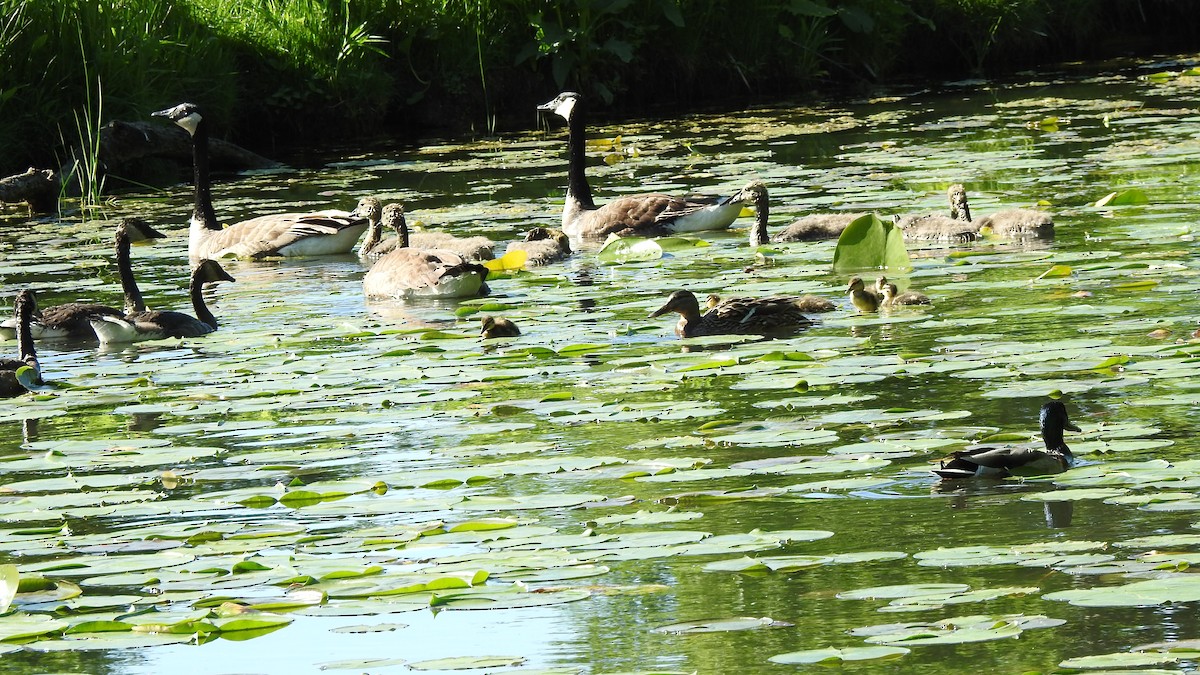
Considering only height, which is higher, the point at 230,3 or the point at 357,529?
the point at 230,3

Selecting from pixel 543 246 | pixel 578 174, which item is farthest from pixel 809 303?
pixel 578 174

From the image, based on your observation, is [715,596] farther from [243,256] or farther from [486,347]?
[243,256]

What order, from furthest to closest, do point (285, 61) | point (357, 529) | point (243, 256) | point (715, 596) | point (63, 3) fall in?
point (285, 61)
point (63, 3)
point (243, 256)
point (357, 529)
point (715, 596)

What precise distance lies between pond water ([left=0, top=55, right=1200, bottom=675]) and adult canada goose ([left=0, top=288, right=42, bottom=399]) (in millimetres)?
272

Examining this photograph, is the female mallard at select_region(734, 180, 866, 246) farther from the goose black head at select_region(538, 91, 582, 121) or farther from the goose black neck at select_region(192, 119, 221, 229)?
the goose black neck at select_region(192, 119, 221, 229)

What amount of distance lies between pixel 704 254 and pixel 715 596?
752 cm

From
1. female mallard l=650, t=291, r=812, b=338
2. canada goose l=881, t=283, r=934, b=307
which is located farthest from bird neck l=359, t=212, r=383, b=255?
canada goose l=881, t=283, r=934, b=307

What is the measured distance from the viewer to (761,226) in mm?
11695

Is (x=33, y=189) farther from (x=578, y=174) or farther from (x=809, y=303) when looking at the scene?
(x=809, y=303)

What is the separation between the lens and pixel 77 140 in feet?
60.2

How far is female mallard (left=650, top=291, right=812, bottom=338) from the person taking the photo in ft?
27.2

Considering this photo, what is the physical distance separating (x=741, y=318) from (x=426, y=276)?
248 cm

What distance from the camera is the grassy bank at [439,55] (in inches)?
715

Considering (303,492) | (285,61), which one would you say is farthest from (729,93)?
(303,492)
